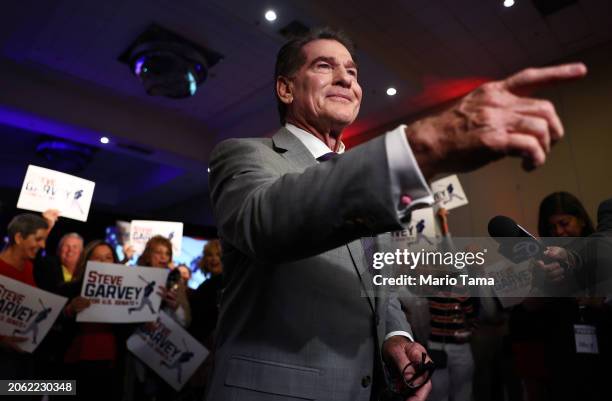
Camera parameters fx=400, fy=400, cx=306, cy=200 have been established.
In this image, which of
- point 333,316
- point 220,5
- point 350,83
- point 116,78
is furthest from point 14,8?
point 333,316

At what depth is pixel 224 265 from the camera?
0.88m

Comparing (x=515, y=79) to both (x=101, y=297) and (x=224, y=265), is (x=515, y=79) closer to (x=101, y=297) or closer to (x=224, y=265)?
(x=224, y=265)

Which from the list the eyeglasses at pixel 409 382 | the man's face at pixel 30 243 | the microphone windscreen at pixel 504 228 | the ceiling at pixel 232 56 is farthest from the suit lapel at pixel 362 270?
the ceiling at pixel 232 56

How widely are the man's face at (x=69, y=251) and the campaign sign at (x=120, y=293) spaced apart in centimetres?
117

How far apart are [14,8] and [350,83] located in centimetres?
406

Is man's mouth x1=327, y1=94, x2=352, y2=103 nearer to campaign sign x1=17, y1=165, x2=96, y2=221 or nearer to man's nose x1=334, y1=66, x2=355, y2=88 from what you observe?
man's nose x1=334, y1=66, x2=355, y2=88

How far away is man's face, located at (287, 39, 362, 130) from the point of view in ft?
3.36

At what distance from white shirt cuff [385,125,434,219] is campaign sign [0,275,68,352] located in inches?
99.0

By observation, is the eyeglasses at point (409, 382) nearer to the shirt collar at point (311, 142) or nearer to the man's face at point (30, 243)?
the shirt collar at point (311, 142)

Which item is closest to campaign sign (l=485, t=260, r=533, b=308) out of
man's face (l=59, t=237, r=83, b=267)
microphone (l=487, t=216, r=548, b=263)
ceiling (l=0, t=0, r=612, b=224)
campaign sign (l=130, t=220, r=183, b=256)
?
microphone (l=487, t=216, r=548, b=263)

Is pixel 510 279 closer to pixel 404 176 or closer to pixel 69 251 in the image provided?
pixel 404 176

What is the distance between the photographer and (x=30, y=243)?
99.3 inches

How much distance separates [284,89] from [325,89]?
0.58 feet

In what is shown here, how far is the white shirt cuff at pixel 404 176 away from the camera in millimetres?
472
